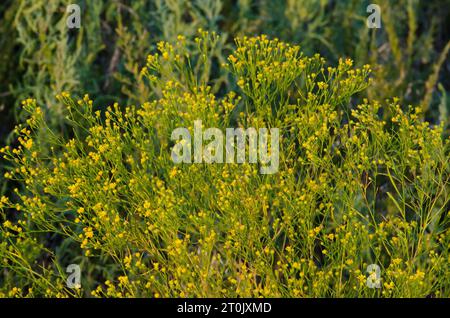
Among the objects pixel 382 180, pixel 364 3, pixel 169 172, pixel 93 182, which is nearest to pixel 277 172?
pixel 169 172

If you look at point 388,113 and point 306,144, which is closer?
point 306,144

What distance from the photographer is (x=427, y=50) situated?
4371 millimetres

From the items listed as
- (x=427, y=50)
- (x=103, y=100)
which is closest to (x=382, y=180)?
(x=427, y=50)

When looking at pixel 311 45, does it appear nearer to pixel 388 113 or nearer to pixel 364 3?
pixel 364 3

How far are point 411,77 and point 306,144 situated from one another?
204cm

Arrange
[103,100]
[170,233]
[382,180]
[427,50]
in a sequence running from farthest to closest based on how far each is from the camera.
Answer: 1. [427,50]
2. [103,100]
3. [382,180]
4. [170,233]

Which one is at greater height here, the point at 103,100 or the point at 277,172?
the point at 103,100

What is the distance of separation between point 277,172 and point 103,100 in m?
1.68

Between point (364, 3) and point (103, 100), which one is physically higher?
point (364, 3)

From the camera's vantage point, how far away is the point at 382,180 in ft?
11.8

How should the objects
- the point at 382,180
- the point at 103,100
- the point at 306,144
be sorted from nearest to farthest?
the point at 306,144
the point at 382,180
the point at 103,100

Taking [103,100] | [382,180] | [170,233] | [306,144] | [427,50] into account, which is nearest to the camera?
[306,144]

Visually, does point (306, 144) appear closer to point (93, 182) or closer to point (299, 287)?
point (299, 287)

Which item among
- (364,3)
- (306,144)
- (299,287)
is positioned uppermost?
(364,3)
